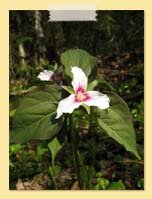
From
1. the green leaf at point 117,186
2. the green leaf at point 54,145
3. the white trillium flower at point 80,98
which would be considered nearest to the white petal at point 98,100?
the white trillium flower at point 80,98

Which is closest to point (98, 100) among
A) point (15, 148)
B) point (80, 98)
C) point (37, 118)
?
point (80, 98)

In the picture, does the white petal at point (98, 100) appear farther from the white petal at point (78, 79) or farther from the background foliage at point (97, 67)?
the background foliage at point (97, 67)

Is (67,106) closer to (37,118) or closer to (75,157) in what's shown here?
(37,118)

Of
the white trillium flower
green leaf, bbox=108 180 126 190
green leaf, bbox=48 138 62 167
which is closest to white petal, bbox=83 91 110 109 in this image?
the white trillium flower

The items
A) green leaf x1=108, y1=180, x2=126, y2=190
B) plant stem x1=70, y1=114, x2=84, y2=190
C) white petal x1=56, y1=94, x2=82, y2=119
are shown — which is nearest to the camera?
white petal x1=56, y1=94, x2=82, y2=119

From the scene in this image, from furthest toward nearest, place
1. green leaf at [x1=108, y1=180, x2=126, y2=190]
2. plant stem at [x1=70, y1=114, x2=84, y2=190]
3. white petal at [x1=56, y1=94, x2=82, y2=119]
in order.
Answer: green leaf at [x1=108, y1=180, x2=126, y2=190], plant stem at [x1=70, y1=114, x2=84, y2=190], white petal at [x1=56, y1=94, x2=82, y2=119]

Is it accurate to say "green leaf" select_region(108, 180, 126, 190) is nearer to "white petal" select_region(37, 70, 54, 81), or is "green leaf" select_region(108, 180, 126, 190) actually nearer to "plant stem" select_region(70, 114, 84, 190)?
"plant stem" select_region(70, 114, 84, 190)

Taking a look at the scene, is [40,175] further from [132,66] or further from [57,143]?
[132,66]

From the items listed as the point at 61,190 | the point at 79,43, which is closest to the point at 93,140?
the point at 61,190
